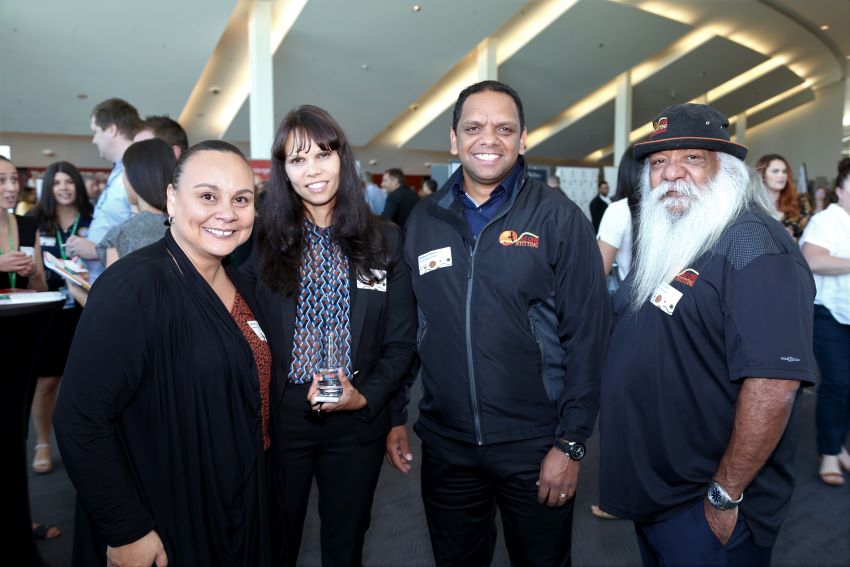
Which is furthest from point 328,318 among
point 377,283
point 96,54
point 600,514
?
point 96,54

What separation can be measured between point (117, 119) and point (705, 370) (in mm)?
3312

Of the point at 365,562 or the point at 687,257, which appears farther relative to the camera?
the point at 365,562

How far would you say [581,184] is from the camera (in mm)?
13375

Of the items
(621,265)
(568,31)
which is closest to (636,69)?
(568,31)

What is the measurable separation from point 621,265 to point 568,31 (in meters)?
11.7

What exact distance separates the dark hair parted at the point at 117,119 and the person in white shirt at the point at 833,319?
3930 mm

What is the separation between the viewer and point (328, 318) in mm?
1878

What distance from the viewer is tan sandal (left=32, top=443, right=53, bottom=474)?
362 cm

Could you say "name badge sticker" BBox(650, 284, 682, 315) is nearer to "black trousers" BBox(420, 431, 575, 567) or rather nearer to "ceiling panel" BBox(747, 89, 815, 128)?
"black trousers" BBox(420, 431, 575, 567)

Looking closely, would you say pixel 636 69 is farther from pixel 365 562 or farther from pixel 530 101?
pixel 365 562

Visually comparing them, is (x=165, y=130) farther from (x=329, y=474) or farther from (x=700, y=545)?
(x=700, y=545)

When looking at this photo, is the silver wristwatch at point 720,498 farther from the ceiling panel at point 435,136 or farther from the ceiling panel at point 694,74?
the ceiling panel at point 435,136

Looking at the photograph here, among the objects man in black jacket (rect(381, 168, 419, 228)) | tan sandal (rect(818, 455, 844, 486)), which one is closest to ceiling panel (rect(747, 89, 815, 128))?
man in black jacket (rect(381, 168, 419, 228))

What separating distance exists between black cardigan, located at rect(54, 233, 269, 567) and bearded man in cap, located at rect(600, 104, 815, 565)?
3.35 ft
